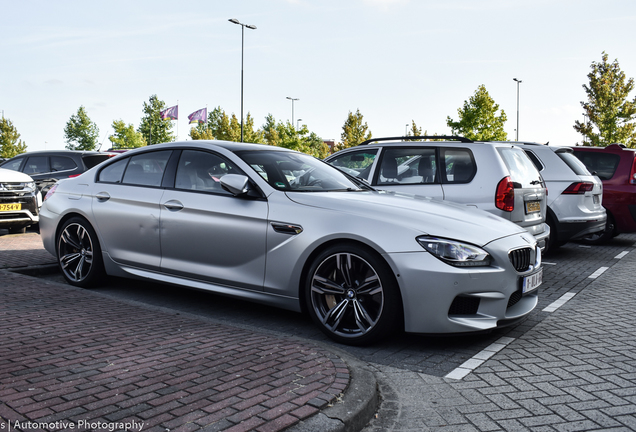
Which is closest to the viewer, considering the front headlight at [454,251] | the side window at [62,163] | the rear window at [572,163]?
the front headlight at [454,251]

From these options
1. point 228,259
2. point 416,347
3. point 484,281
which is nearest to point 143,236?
point 228,259

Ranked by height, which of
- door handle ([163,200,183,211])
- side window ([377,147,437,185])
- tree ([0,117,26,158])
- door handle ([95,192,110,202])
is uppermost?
tree ([0,117,26,158])

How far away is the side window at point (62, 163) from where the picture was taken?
12.0 metres

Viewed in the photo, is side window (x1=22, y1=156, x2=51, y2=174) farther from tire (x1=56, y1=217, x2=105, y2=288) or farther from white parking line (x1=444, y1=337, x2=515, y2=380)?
white parking line (x1=444, y1=337, x2=515, y2=380)

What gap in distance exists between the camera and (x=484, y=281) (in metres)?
4.13

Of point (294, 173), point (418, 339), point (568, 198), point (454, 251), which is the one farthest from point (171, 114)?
point (454, 251)

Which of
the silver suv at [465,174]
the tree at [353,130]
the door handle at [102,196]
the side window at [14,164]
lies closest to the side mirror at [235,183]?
the door handle at [102,196]

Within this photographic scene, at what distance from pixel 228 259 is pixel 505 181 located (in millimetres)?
3485

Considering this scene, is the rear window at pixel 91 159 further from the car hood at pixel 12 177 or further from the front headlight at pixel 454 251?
the front headlight at pixel 454 251

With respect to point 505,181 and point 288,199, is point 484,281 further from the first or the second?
point 505,181

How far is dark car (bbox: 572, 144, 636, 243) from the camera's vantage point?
10.0m

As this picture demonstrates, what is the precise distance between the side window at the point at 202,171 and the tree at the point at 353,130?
166ft

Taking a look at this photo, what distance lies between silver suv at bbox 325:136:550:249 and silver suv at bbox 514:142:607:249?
148cm

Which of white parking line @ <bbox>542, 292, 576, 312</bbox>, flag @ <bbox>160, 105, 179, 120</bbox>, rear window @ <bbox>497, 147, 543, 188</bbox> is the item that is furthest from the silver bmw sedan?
flag @ <bbox>160, 105, 179, 120</bbox>
